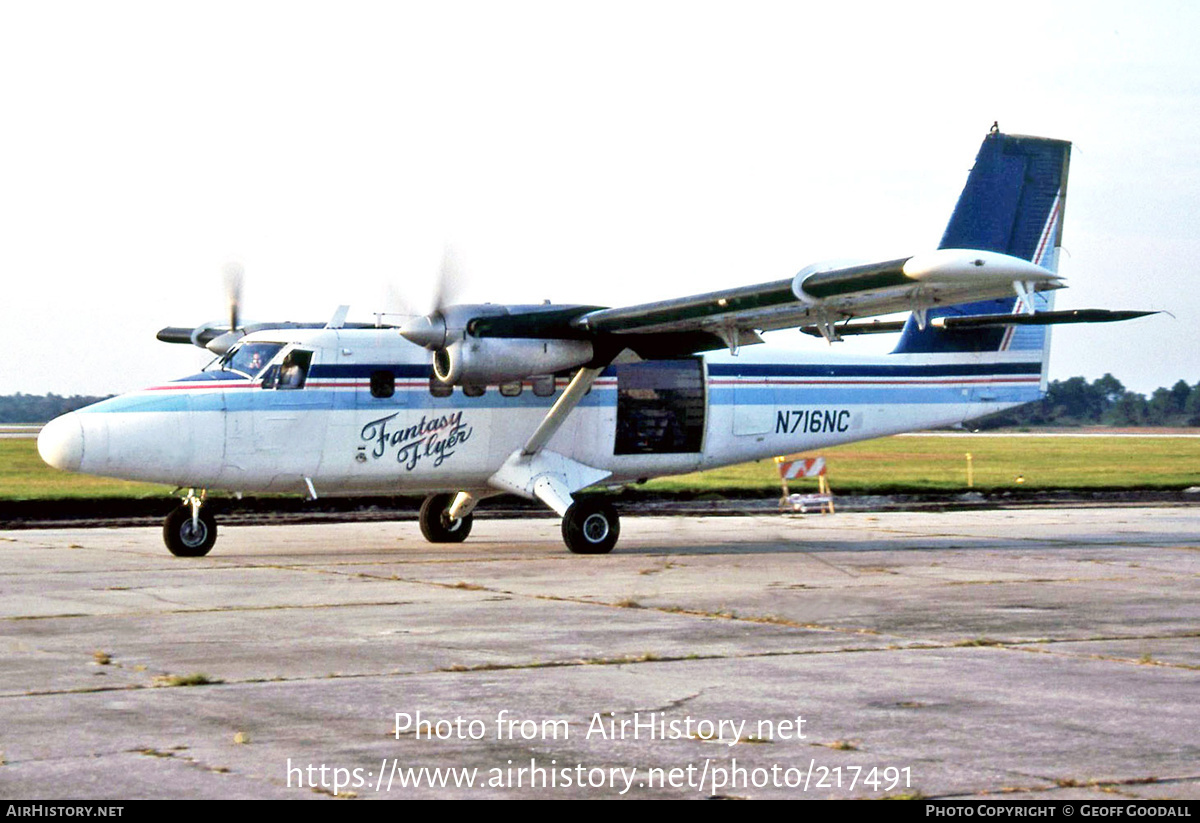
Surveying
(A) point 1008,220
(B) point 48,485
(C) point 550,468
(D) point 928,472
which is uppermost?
(A) point 1008,220

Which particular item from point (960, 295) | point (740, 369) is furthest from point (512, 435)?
point (960, 295)

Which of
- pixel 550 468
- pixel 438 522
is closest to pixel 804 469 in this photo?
pixel 438 522

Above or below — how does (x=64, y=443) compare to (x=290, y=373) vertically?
below

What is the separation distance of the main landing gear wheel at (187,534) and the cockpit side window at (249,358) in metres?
1.90

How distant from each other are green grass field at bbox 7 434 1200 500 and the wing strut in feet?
43.3

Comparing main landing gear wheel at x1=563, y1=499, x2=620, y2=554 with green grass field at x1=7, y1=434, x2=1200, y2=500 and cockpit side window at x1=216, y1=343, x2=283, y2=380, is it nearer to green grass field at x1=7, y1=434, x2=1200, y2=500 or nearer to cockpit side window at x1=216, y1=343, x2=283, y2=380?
cockpit side window at x1=216, y1=343, x2=283, y2=380

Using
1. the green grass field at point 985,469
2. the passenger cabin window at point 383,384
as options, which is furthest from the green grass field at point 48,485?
the green grass field at point 985,469

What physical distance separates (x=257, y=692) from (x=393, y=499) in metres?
22.4

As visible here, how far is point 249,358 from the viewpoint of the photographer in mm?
18266

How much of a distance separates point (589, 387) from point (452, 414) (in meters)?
1.87

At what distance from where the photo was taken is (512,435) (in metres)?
19.4

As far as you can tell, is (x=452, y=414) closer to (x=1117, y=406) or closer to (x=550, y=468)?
(x=550, y=468)

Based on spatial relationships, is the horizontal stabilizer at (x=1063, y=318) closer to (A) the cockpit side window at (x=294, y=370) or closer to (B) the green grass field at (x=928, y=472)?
(A) the cockpit side window at (x=294, y=370)
